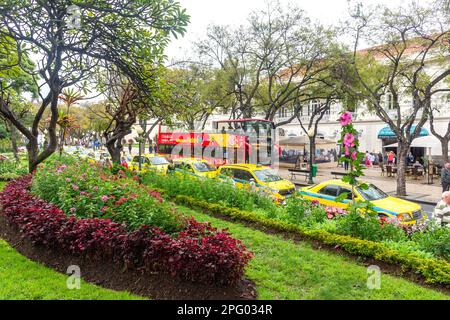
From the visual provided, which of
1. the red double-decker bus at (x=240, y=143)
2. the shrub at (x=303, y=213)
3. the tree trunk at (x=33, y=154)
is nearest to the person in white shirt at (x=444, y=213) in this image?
the shrub at (x=303, y=213)

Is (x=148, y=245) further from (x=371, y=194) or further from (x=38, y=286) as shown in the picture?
(x=371, y=194)

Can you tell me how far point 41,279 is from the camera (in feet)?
15.1

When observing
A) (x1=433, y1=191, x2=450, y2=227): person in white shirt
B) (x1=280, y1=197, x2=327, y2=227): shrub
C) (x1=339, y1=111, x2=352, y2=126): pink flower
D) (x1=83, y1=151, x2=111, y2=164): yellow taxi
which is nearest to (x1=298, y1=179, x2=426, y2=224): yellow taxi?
(x1=280, y1=197, x2=327, y2=227): shrub

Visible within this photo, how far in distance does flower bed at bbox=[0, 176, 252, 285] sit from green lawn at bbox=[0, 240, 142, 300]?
43cm

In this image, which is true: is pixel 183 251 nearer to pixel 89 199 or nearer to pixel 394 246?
pixel 89 199

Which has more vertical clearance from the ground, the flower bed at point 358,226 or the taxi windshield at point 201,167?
the taxi windshield at point 201,167

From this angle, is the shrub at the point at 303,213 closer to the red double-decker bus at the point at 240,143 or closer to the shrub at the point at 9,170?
the shrub at the point at 9,170

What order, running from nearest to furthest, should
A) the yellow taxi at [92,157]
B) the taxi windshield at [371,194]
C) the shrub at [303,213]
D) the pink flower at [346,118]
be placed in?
the pink flower at [346,118] → the shrub at [303,213] → the taxi windshield at [371,194] → the yellow taxi at [92,157]

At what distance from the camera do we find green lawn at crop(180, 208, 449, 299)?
4410 millimetres

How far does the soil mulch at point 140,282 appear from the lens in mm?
4188

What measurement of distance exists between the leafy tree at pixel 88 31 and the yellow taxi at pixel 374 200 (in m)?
5.25

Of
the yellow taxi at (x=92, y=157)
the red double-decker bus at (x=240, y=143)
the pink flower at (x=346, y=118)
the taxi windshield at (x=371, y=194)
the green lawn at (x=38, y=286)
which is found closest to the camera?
the green lawn at (x=38, y=286)

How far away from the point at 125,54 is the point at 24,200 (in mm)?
3945

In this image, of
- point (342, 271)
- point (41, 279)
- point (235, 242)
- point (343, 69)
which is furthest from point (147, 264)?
point (343, 69)
